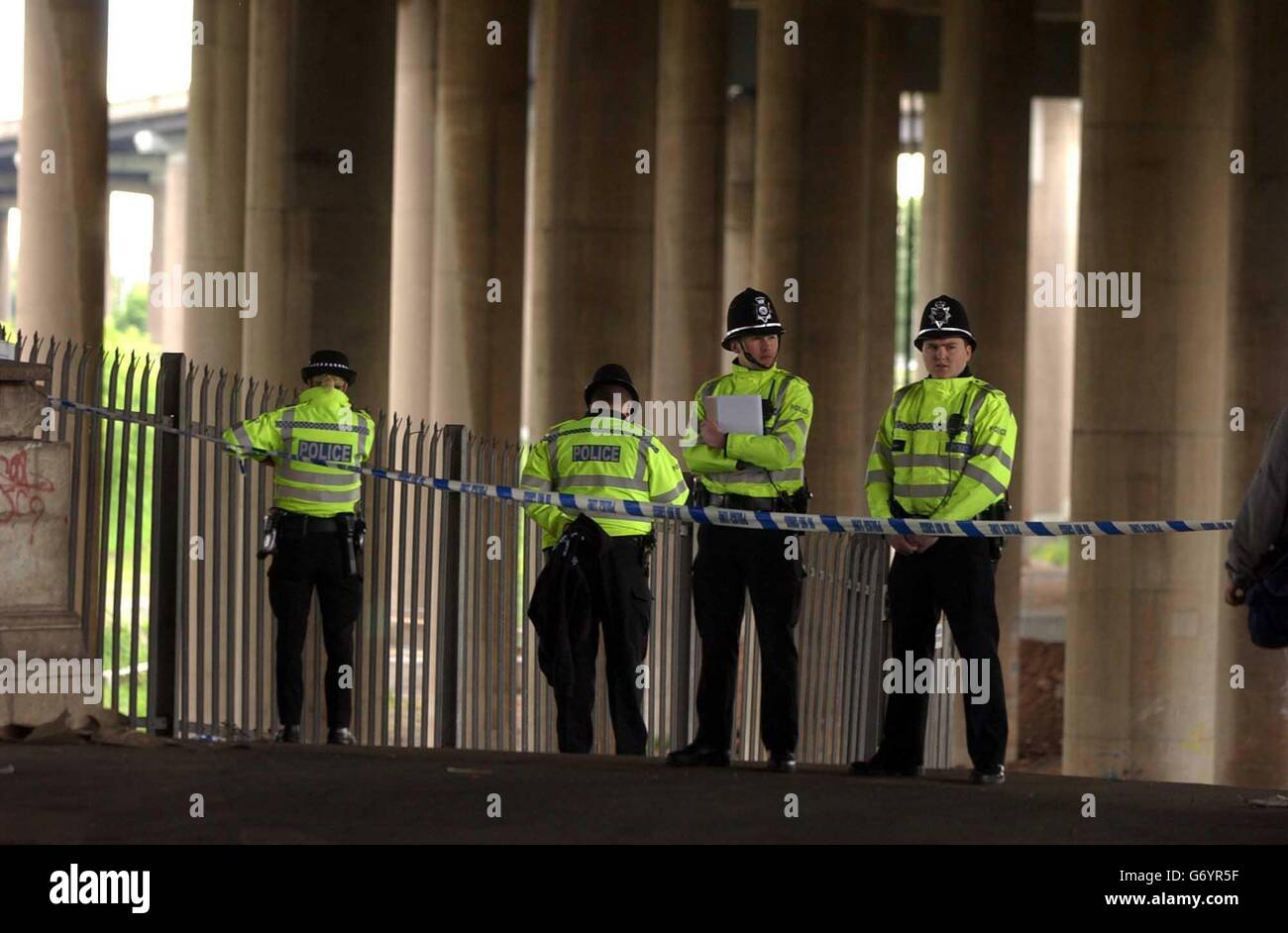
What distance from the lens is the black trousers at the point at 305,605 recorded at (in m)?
13.1

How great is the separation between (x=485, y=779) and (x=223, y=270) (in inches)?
1052

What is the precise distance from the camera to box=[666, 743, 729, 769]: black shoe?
37.5 feet

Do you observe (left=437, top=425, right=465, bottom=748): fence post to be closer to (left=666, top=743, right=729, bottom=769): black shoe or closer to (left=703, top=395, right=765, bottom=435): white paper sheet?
(left=666, top=743, right=729, bottom=769): black shoe

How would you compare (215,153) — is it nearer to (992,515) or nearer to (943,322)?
(943,322)

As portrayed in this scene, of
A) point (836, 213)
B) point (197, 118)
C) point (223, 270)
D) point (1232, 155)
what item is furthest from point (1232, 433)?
point (197, 118)

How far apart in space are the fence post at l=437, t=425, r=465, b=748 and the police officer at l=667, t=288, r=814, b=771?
335cm

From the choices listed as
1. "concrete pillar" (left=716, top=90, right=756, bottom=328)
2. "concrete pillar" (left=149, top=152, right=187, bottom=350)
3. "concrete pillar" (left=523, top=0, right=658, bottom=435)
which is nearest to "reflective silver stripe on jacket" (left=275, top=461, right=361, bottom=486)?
"concrete pillar" (left=523, top=0, right=658, bottom=435)

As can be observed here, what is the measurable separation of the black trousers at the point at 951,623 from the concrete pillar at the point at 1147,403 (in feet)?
49.7

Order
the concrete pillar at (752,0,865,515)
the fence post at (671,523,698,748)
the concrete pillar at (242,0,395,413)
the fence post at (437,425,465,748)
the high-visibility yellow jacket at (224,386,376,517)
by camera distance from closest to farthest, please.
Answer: the high-visibility yellow jacket at (224,386,376,517), the fence post at (437,425,465,748), the fence post at (671,523,698,748), the concrete pillar at (242,0,395,413), the concrete pillar at (752,0,865,515)

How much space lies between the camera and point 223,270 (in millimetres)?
36188

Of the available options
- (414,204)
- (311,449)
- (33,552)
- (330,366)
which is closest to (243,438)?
(311,449)

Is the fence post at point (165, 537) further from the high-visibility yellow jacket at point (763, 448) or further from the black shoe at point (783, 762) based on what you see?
the black shoe at point (783, 762)

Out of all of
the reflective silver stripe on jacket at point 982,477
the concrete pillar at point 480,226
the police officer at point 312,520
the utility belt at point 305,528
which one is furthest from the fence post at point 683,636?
the concrete pillar at point 480,226

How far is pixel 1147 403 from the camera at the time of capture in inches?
1016
